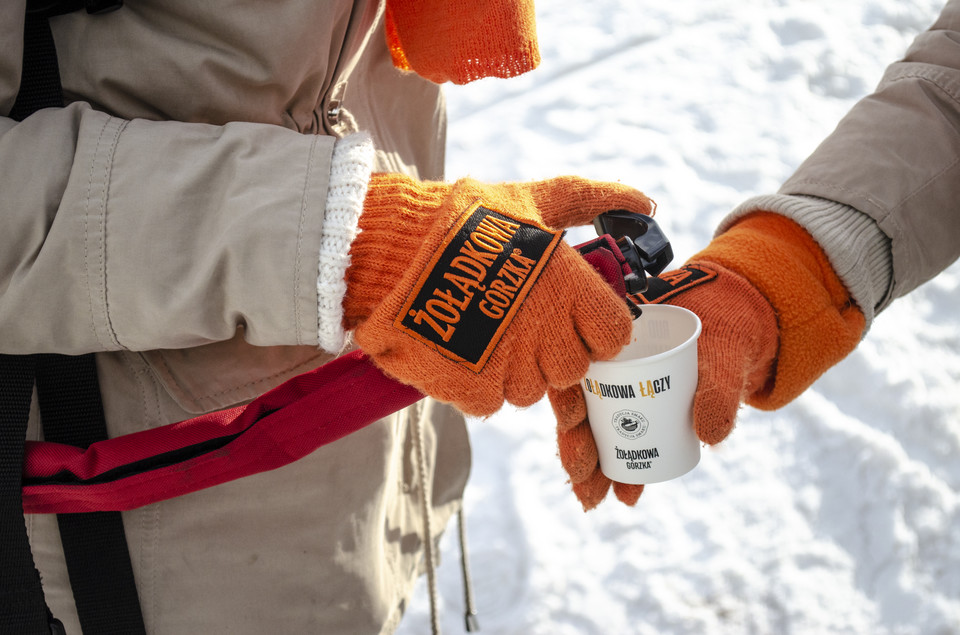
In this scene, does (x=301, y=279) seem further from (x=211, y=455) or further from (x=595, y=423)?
(x=595, y=423)

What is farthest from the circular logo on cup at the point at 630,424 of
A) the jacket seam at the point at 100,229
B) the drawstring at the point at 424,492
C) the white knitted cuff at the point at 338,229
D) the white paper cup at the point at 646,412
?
the jacket seam at the point at 100,229

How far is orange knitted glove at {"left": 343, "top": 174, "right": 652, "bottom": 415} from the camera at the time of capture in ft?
2.41

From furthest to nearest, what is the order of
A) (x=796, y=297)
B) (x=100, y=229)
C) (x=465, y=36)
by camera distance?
1. (x=796, y=297)
2. (x=465, y=36)
3. (x=100, y=229)

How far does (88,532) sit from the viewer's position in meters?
0.87

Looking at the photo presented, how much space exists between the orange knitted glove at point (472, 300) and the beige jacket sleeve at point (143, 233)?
74 mm

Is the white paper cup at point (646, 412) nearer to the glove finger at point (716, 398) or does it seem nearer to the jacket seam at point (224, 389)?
the glove finger at point (716, 398)

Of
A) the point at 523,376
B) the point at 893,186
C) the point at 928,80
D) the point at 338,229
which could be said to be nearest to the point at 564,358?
the point at 523,376

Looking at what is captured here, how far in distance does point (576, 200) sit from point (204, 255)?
1.42 feet

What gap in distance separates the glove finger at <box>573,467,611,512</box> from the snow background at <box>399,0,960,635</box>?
0.90 m

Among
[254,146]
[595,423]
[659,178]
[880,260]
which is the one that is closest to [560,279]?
[595,423]

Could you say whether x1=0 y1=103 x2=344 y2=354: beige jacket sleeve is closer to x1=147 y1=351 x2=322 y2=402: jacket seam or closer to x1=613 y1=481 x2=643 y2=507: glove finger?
x1=147 y1=351 x2=322 y2=402: jacket seam

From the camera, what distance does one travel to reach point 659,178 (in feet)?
8.05

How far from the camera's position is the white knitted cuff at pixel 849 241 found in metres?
1.13

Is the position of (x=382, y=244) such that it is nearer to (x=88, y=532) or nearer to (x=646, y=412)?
(x=646, y=412)
